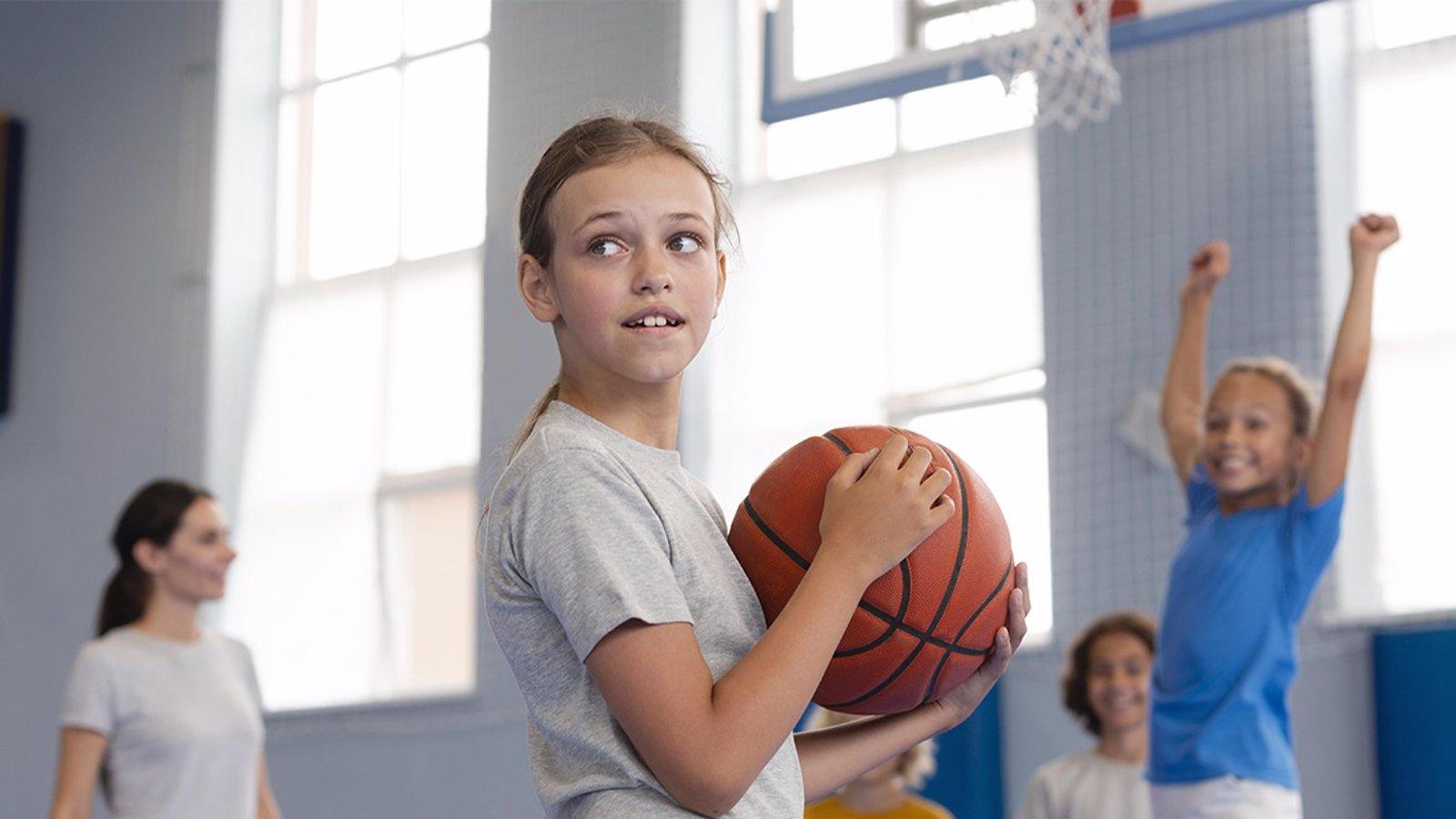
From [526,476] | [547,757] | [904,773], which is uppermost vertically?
[526,476]

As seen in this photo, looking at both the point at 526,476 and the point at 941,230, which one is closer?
the point at 526,476

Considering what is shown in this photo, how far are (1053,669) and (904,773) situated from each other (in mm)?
1159

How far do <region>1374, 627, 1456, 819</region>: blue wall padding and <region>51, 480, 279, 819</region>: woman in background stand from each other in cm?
301

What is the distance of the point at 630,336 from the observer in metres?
1.46

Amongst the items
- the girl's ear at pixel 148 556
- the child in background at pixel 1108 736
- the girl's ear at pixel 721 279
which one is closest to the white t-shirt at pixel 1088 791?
the child in background at pixel 1108 736

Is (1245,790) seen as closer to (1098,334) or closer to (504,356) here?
(1098,334)

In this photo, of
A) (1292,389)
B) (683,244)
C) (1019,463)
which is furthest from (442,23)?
(683,244)

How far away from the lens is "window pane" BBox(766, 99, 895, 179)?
6.21m

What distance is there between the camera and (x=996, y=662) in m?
1.63

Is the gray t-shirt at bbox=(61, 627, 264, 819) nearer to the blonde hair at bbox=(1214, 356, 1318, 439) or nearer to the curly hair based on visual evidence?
the curly hair

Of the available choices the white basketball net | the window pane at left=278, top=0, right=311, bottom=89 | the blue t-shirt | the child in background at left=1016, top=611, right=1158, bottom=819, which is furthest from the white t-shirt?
the window pane at left=278, top=0, right=311, bottom=89

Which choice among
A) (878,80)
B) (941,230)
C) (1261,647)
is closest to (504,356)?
(941,230)

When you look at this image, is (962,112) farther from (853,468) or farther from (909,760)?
(853,468)

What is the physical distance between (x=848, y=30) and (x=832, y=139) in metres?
0.57
